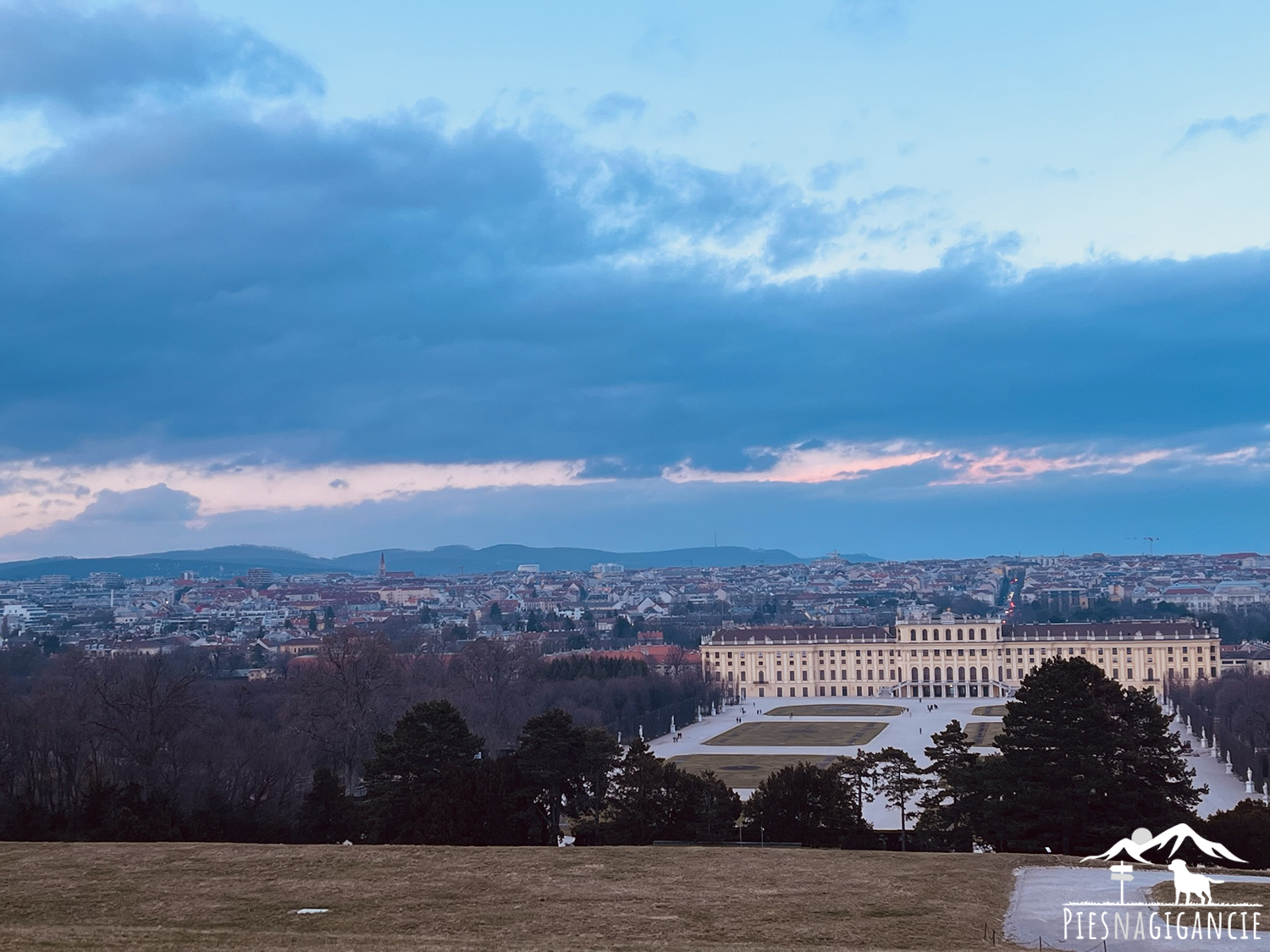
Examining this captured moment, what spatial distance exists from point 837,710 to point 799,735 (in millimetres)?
17997

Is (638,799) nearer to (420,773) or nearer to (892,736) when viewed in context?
(420,773)

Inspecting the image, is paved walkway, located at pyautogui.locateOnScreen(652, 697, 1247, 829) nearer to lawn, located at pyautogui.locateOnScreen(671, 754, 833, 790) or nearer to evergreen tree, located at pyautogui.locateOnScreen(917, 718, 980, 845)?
lawn, located at pyautogui.locateOnScreen(671, 754, 833, 790)

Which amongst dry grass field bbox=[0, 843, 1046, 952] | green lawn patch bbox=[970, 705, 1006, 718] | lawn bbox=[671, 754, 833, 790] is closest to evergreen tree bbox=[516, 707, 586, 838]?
dry grass field bbox=[0, 843, 1046, 952]

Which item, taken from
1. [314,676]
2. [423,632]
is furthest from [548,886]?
[423,632]

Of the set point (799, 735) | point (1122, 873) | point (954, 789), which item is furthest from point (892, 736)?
point (1122, 873)

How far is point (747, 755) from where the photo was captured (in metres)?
52.8

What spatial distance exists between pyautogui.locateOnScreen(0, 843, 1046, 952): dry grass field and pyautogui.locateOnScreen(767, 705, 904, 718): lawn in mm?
58515

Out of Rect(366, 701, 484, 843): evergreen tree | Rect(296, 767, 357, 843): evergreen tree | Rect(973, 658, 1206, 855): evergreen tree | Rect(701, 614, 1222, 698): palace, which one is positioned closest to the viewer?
Rect(973, 658, 1206, 855): evergreen tree

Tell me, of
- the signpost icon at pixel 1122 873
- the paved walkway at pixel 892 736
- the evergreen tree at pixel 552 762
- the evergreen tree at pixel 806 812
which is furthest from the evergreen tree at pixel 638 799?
the signpost icon at pixel 1122 873

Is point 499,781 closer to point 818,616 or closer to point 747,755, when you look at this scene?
point 747,755

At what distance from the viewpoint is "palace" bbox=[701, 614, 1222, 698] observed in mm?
95750

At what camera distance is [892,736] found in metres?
60.1

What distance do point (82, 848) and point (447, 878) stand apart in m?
6.13

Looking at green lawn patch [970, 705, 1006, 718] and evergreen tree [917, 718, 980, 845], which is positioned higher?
evergreen tree [917, 718, 980, 845]
